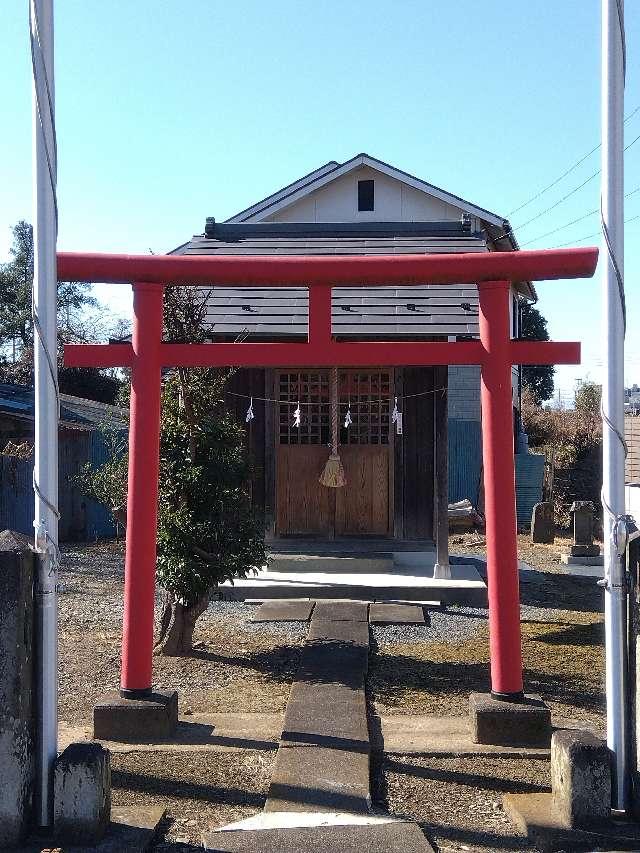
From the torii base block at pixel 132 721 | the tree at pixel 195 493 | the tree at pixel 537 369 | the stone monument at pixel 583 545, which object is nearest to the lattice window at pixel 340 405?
the tree at pixel 195 493

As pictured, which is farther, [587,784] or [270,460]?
[270,460]

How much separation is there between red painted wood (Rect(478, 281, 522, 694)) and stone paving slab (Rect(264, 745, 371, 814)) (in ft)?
3.83

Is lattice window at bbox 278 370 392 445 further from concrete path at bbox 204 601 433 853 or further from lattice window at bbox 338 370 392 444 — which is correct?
concrete path at bbox 204 601 433 853

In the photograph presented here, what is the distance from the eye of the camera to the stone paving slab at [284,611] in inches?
376

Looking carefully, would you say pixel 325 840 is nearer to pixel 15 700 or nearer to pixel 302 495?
pixel 15 700

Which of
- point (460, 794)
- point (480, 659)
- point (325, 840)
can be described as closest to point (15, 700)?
point (325, 840)

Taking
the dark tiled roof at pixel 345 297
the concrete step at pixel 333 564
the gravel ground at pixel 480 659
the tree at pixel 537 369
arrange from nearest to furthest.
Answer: the gravel ground at pixel 480 659 < the dark tiled roof at pixel 345 297 < the concrete step at pixel 333 564 < the tree at pixel 537 369

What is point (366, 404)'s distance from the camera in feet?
38.5

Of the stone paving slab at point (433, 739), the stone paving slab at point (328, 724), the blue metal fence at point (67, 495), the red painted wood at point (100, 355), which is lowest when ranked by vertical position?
the stone paving slab at point (433, 739)

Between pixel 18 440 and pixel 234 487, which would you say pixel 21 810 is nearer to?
pixel 234 487

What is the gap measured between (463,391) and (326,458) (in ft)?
30.8

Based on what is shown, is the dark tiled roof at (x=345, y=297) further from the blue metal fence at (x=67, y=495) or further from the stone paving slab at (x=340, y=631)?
the blue metal fence at (x=67, y=495)

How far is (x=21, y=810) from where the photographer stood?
4.06m

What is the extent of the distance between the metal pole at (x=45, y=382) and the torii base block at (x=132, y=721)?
150 centimetres
